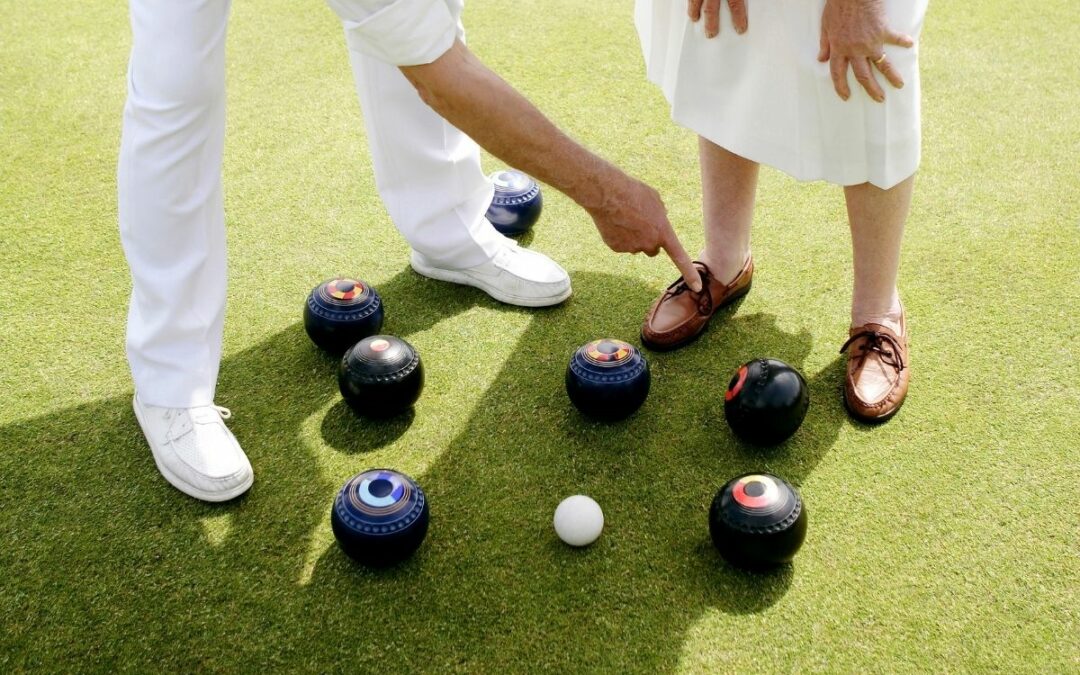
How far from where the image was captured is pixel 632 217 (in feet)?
7.19

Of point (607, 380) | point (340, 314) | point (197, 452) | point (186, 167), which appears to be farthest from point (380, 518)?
point (186, 167)

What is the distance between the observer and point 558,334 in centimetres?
307

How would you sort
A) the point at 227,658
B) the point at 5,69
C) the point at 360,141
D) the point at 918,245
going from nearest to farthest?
the point at 227,658
the point at 918,245
the point at 360,141
the point at 5,69

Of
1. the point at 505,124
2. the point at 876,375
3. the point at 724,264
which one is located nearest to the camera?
the point at 505,124

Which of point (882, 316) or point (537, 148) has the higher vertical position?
A: point (537, 148)

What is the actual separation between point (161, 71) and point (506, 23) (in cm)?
293

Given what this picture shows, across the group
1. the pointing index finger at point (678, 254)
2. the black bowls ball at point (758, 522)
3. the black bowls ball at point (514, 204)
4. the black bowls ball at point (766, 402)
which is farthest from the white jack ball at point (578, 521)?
the black bowls ball at point (514, 204)

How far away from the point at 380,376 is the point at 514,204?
107cm

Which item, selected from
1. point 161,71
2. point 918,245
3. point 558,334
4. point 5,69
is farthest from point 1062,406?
point 5,69

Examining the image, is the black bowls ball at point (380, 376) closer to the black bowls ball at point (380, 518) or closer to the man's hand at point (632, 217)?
the black bowls ball at point (380, 518)

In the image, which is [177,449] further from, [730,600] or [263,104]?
[263,104]

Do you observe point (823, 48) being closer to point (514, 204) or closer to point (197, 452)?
point (514, 204)

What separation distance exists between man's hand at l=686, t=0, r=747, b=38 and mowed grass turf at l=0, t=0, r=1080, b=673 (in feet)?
3.26

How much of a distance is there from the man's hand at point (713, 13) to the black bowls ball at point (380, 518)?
4.62ft
